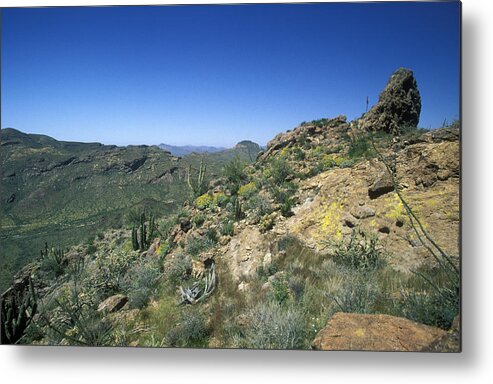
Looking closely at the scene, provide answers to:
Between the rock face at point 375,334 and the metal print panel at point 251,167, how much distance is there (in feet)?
0.04

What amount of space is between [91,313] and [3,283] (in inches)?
39.0

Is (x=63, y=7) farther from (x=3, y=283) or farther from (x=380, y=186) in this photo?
(x=380, y=186)

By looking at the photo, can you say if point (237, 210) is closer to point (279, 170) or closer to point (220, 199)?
point (220, 199)

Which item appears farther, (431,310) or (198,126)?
(198,126)

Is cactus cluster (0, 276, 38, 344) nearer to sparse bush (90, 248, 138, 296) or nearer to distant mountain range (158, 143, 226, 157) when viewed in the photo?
sparse bush (90, 248, 138, 296)

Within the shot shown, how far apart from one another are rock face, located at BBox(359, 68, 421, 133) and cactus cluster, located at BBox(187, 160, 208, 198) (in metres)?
2.06

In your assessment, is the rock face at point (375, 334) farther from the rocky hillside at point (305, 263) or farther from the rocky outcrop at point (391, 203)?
the rocky outcrop at point (391, 203)

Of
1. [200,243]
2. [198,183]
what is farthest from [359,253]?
[198,183]

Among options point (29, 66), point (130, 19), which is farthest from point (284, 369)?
point (29, 66)

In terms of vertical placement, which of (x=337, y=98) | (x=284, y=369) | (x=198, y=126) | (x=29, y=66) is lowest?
(x=284, y=369)

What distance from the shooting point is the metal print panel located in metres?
3.18

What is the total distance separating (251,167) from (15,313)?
2920 millimetres

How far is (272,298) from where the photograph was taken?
3.33m

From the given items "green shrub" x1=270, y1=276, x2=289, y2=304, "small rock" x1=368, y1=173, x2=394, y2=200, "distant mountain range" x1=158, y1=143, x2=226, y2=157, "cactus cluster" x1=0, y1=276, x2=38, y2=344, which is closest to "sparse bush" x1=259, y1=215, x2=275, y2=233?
"green shrub" x1=270, y1=276, x2=289, y2=304
